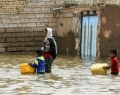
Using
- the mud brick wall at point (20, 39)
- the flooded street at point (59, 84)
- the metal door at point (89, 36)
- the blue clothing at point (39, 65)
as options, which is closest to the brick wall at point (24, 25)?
the mud brick wall at point (20, 39)

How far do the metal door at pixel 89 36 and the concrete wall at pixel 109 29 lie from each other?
718mm

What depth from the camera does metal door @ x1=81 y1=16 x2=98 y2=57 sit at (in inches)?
880

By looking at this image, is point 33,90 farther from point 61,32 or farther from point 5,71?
point 61,32

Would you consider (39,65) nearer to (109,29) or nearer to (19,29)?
(109,29)

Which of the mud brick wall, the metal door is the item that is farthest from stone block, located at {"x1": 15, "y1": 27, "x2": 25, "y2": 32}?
the metal door

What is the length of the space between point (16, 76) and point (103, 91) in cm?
363

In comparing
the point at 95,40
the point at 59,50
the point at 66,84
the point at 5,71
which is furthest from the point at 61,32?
the point at 66,84

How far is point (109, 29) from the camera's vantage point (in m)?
21.1

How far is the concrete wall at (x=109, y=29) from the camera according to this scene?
20703mm

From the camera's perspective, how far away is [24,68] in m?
13.7

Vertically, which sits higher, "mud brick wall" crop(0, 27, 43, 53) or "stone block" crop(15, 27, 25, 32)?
"stone block" crop(15, 27, 25, 32)

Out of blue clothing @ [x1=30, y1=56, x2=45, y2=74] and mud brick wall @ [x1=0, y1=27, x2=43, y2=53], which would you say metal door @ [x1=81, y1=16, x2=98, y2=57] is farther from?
blue clothing @ [x1=30, y1=56, x2=45, y2=74]

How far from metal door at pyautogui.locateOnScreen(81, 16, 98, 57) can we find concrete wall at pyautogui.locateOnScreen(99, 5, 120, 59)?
0.72 m

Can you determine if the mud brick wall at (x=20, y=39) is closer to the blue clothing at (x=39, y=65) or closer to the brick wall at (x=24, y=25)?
the brick wall at (x=24, y=25)
